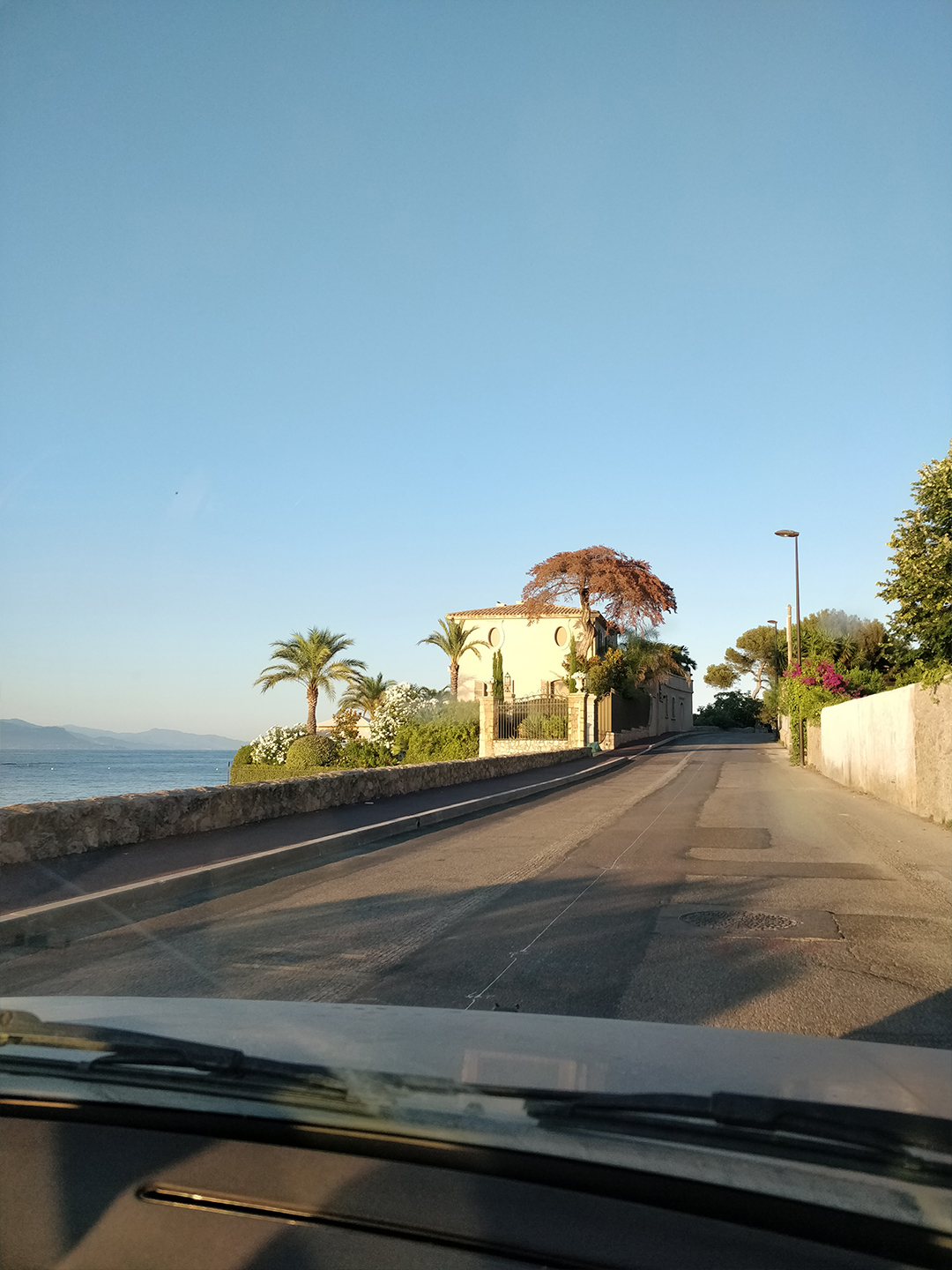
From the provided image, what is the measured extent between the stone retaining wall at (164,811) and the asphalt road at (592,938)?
233cm

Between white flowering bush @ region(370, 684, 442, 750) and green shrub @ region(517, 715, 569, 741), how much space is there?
231 inches

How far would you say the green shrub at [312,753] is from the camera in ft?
147

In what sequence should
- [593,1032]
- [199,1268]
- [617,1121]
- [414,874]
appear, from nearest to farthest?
[199,1268] < [617,1121] < [593,1032] < [414,874]

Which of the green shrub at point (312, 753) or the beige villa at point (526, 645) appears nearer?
the green shrub at point (312, 753)

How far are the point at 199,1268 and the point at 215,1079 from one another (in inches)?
25.3

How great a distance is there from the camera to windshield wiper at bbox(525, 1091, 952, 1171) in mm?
1846

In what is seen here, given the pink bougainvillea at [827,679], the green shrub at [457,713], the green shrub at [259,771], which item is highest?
the pink bougainvillea at [827,679]

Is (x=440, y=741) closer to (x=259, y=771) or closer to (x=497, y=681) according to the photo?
(x=497, y=681)

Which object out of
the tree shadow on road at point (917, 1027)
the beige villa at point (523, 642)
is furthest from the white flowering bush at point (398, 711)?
the tree shadow on road at point (917, 1027)

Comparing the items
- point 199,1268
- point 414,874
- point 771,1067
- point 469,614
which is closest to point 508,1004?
point 771,1067

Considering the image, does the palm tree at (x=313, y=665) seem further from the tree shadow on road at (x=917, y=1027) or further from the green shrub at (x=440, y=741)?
the tree shadow on road at (x=917, y=1027)

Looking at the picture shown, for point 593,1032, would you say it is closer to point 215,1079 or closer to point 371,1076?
point 371,1076

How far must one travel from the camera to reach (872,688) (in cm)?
2973

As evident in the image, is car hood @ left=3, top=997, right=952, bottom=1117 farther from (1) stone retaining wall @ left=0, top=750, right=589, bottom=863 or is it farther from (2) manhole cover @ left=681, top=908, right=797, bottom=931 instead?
(1) stone retaining wall @ left=0, top=750, right=589, bottom=863
